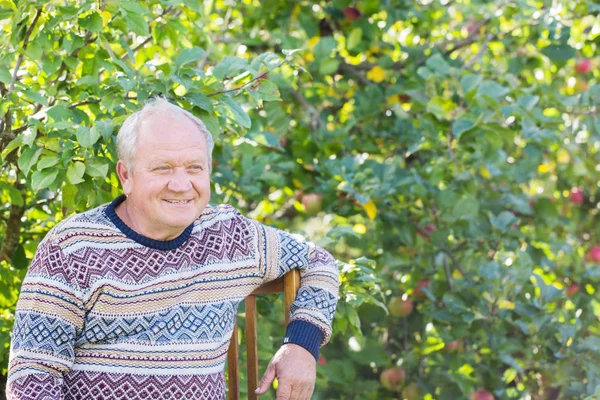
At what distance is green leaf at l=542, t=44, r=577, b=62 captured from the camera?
10.7 ft

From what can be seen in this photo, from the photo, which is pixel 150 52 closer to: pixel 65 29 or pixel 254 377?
pixel 65 29

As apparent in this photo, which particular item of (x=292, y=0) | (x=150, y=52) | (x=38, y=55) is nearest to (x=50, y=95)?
(x=38, y=55)

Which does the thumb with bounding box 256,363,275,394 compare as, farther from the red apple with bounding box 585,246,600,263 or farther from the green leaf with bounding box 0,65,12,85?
the red apple with bounding box 585,246,600,263

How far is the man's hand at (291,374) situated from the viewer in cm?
175

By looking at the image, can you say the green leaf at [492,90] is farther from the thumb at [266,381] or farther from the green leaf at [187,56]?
the thumb at [266,381]

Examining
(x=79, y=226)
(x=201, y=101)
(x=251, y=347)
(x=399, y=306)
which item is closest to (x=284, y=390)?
(x=251, y=347)

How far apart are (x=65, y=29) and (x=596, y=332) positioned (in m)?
2.31

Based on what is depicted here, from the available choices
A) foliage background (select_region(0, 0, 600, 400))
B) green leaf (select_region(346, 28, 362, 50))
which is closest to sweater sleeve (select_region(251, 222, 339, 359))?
foliage background (select_region(0, 0, 600, 400))

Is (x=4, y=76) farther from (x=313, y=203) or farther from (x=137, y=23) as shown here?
(x=313, y=203)

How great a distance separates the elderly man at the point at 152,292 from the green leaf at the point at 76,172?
0.26 feet

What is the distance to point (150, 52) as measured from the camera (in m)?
2.67

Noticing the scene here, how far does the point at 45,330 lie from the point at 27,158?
16.3 inches

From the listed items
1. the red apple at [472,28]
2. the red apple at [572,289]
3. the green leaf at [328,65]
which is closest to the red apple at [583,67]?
the red apple at [472,28]

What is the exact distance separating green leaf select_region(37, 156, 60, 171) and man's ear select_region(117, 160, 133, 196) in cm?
13
